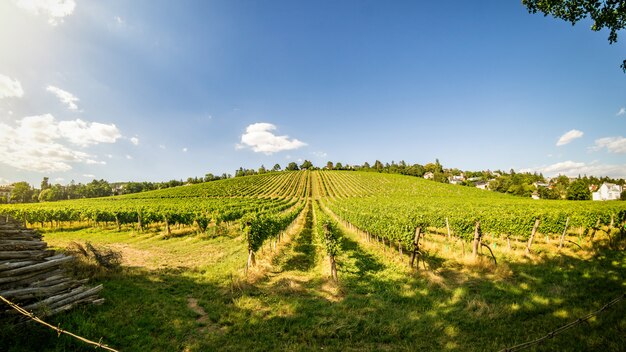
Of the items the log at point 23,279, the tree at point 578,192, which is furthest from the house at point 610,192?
the log at point 23,279

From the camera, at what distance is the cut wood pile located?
6172 mm

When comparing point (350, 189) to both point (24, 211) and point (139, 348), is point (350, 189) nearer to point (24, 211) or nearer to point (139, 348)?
point (24, 211)

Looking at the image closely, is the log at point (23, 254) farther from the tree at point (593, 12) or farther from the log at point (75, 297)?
the tree at point (593, 12)

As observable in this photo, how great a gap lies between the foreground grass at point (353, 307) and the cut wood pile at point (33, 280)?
0.45m

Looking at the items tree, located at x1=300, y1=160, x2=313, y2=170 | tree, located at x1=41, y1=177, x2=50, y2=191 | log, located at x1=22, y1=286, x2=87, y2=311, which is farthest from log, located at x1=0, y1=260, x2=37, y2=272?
tree, located at x1=300, y1=160, x2=313, y2=170

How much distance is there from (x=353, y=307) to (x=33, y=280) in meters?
9.52

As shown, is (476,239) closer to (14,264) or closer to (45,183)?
(14,264)

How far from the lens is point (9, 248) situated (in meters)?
6.92

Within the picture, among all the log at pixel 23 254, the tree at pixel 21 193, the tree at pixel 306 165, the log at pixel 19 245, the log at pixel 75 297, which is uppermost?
the tree at pixel 306 165

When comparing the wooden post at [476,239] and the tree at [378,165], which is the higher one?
the tree at [378,165]

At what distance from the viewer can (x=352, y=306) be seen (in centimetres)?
916

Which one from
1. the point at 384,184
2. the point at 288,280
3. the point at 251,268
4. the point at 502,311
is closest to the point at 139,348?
the point at 288,280

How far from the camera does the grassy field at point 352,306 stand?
255 inches

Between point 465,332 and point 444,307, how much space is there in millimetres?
1701
